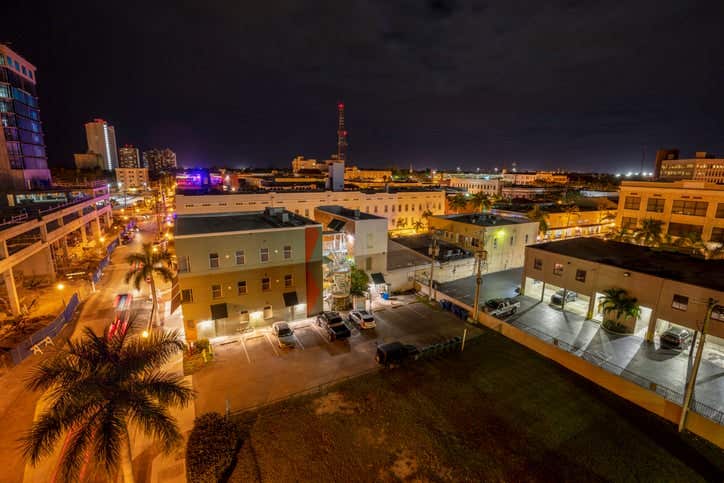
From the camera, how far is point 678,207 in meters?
48.1

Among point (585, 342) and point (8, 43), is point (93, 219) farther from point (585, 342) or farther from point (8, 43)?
point (585, 342)

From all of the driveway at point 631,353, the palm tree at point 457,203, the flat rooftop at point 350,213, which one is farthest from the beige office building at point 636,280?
the palm tree at point 457,203

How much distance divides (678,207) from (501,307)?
3967 centimetres

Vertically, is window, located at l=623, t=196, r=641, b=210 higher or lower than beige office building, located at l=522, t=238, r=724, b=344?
higher

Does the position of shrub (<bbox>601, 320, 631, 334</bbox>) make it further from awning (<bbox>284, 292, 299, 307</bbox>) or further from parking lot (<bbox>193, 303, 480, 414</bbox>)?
awning (<bbox>284, 292, 299, 307</bbox>)

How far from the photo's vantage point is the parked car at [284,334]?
2480 cm

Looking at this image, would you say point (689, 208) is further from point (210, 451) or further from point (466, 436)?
point (210, 451)

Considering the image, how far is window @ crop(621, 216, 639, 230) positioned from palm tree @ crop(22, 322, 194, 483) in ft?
214

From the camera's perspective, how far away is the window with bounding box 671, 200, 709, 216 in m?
45.6

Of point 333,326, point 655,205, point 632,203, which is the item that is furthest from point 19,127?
point 655,205

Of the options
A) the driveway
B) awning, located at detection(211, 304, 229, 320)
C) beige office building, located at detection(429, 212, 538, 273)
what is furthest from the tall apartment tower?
the driveway

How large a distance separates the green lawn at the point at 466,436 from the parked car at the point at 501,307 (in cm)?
806

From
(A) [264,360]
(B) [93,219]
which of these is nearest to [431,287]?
(A) [264,360]

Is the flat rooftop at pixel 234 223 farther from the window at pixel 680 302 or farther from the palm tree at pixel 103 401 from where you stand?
the window at pixel 680 302
